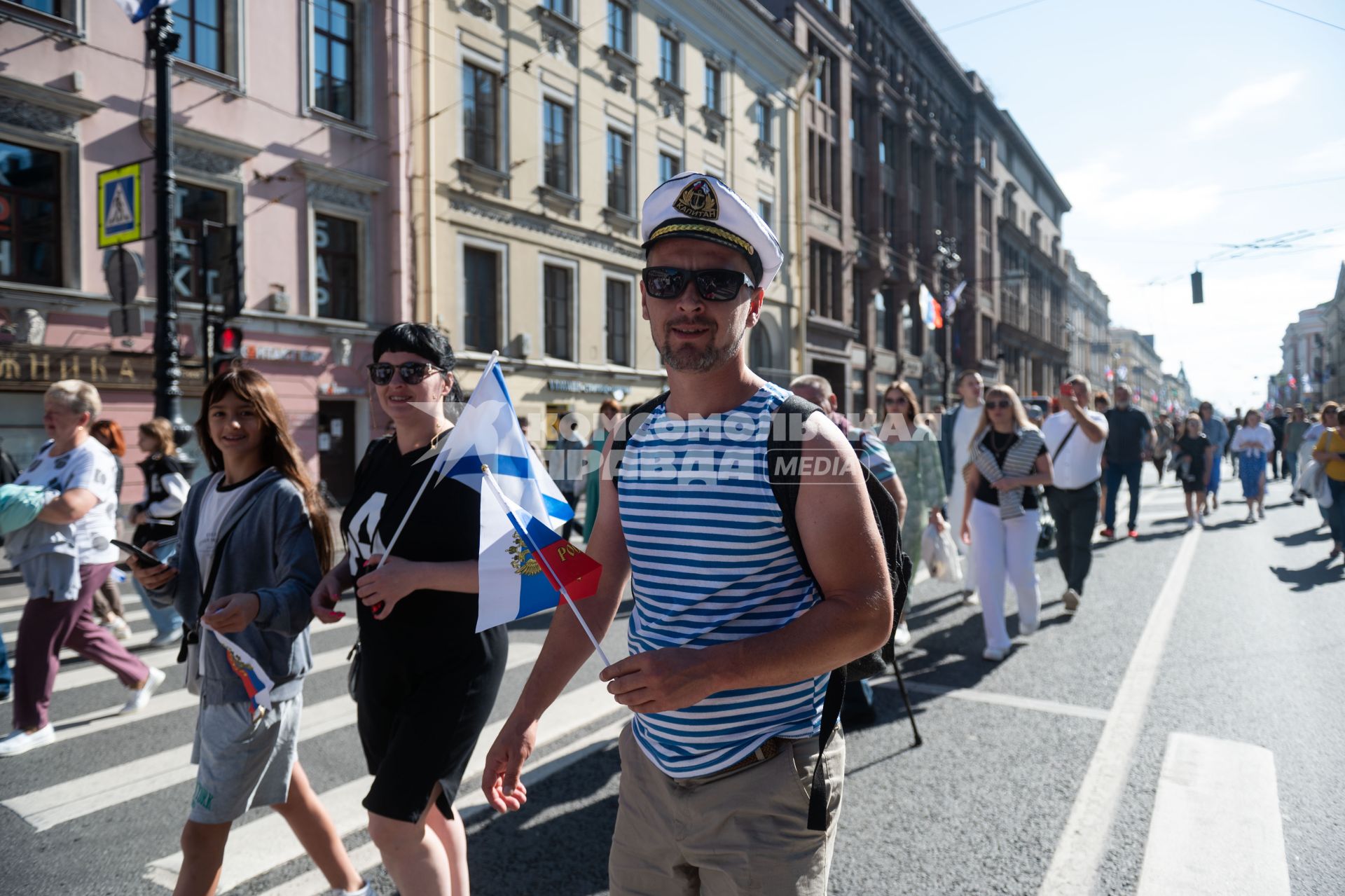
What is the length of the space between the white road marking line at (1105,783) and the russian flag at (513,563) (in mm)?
2240

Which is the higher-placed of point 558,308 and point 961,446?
point 558,308

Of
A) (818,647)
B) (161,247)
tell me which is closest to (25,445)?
(161,247)

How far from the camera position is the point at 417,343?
277 centimetres

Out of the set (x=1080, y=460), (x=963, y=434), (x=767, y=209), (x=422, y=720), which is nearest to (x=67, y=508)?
(x=422, y=720)

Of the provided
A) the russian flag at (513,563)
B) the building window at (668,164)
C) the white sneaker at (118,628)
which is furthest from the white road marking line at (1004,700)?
the building window at (668,164)

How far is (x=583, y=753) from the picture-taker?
4371 millimetres

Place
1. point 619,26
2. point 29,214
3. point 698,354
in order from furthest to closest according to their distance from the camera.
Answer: point 619,26, point 29,214, point 698,354

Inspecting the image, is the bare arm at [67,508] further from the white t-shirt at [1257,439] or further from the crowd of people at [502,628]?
the white t-shirt at [1257,439]

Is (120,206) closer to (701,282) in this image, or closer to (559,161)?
(559,161)

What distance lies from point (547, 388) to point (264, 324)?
6.71 m

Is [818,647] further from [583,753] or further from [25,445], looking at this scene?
[25,445]

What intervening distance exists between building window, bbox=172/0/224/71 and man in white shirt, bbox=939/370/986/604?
43.5ft

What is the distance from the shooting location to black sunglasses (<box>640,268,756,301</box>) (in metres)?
1.78

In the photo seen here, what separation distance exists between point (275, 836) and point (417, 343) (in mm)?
2253
